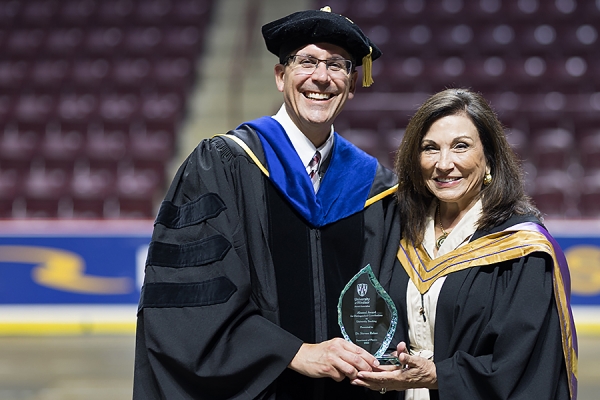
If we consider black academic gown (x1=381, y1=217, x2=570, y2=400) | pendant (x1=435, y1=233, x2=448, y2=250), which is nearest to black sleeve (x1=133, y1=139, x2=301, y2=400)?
black academic gown (x1=381, y1=217, x2=570, y2=400)

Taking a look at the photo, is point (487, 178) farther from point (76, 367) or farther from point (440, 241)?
point (76, 367)

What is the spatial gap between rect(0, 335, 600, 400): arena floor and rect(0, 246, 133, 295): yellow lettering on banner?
400mm

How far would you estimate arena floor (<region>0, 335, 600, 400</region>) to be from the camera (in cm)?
490

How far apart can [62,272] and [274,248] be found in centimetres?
435

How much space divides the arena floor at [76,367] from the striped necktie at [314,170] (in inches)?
109

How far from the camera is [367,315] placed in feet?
7.18

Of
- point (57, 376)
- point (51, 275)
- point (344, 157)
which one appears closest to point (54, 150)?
point (51, 275)

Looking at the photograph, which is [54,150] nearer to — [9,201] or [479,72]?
[9,201]

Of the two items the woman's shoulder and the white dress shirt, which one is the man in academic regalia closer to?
the white dress shirt

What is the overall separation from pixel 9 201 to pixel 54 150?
2.54 ft

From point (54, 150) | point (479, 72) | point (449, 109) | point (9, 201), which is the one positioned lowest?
point (449, 109)

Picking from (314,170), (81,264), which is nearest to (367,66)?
(314,170)

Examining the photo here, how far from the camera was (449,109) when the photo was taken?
246 centimetres

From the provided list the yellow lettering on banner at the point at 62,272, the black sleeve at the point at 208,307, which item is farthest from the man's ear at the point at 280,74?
the yellow lettering on banner at the point at 62,272
